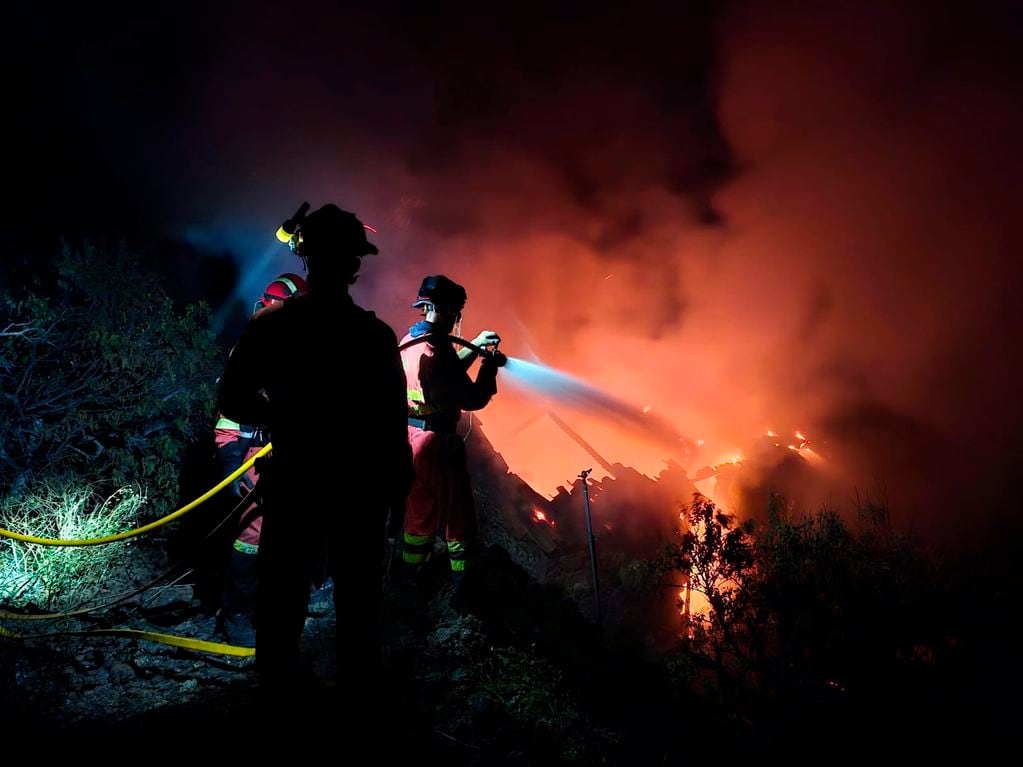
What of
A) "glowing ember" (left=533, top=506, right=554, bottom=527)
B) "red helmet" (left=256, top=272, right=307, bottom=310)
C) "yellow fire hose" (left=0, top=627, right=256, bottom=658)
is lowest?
"yellow fire hose" (left=0, top=627, right=256, bottom=658)

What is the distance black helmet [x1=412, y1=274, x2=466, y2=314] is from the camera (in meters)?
4.85

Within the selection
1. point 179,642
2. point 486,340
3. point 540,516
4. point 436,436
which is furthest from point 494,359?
point 540,516

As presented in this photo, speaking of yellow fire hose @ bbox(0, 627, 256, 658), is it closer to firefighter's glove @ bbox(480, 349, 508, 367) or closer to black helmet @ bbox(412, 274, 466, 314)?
firefighter's glove @ bbox(480, 349, 508, 367)

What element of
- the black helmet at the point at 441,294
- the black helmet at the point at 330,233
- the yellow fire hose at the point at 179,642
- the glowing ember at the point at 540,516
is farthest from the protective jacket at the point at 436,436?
the glowing ember at the point at 540,516

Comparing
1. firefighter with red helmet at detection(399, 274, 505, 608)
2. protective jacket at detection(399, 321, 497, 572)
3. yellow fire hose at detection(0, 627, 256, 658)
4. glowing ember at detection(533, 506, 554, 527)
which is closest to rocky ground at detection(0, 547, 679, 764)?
yellow fire hose at detection(0, 627, 256, 658)

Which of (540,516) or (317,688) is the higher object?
(540,516)

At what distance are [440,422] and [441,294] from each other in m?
1.32

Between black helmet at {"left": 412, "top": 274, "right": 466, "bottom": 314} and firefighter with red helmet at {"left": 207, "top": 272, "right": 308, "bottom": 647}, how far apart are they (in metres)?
1.13

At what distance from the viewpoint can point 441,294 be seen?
16.0 feet

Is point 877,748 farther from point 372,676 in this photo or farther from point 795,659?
point 372,676

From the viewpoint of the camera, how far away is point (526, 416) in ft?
258

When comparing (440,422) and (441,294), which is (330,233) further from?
(440,422)

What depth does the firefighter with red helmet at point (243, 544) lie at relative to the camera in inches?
171

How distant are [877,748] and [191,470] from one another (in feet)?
65.8
